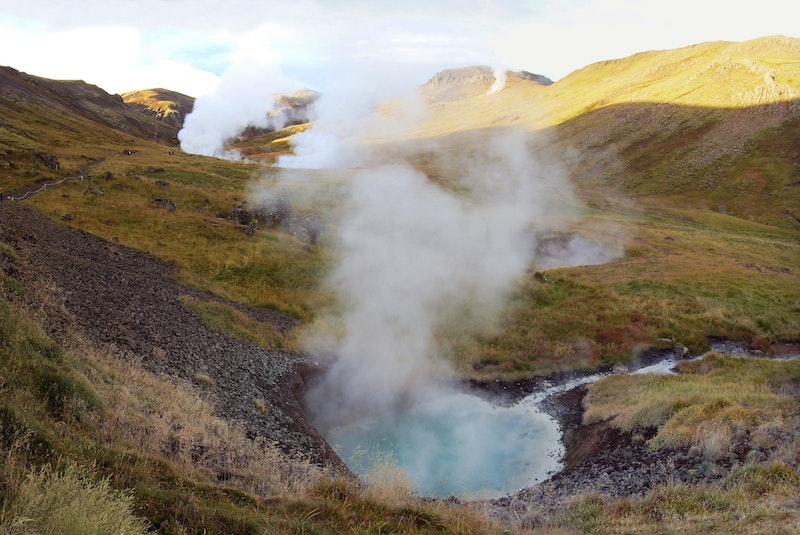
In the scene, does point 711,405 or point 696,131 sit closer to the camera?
point 711,405

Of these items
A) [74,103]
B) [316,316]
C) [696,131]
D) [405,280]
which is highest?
[74,103]

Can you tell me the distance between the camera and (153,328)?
1845 centimetres

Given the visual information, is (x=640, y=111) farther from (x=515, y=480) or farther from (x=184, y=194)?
(x=515, y=480)

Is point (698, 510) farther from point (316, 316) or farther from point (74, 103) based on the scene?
point (74, 103)

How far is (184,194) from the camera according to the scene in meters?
48.5

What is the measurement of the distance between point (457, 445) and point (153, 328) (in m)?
12.3

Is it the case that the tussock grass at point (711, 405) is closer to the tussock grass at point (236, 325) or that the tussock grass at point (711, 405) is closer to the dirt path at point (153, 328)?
the dirt path at point (153, 328)

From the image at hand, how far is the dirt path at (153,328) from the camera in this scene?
1520 cm

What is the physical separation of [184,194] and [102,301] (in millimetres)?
32927

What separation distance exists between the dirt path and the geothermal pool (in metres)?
2.30

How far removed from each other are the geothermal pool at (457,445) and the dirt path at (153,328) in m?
2.30

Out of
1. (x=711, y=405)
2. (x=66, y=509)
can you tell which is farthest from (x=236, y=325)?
(x=711, y=405)

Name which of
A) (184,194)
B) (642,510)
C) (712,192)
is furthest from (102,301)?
(712,192)

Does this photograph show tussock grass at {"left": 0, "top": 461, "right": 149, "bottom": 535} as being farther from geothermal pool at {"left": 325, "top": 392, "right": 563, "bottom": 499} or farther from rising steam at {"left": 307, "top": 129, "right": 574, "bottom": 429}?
rising steam at {"left": 307, "top": 129, "right": 574, "bottom": 429}
